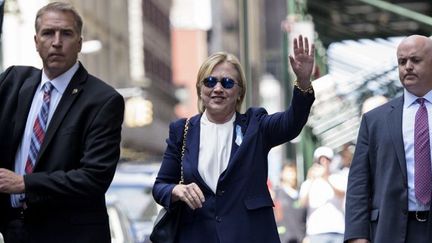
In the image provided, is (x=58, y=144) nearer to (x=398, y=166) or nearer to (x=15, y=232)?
(x=15, y=232)

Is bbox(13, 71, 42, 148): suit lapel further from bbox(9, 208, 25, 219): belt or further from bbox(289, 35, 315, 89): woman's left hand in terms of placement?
bbox(289, 35, 315, 89): woman's left hand

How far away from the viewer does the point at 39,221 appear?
21.0 ft

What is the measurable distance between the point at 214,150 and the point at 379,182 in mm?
1131

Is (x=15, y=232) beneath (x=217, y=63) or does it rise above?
beneath

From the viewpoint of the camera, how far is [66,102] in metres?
6.55

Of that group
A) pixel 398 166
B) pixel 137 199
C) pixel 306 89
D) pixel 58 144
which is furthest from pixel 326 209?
pixel 58 144

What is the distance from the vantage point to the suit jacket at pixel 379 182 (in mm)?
7266

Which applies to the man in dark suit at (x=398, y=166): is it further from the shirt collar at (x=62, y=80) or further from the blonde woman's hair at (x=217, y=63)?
the shirt collar at (x=62, y=80)

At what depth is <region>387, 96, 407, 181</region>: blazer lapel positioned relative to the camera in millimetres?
7273

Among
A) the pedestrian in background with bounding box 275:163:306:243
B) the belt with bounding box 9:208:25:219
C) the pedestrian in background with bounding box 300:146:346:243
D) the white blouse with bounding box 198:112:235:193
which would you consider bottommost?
the pedestrian in background with bounding box 275:163:306:243

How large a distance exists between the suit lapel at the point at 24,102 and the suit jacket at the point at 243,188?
820 mm

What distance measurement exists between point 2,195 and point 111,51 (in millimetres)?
58096

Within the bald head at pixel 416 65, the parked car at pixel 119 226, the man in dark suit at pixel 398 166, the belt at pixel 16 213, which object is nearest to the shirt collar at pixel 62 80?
the belt at pixel 16 213

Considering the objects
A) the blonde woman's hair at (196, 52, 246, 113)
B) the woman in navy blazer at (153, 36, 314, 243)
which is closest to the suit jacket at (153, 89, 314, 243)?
the woman in navy blazer at (153, 36, 314, 243)
